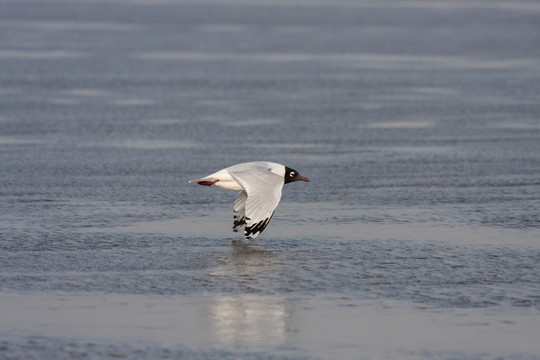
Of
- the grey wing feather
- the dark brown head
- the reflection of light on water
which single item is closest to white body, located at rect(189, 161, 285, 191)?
the grey wing feather

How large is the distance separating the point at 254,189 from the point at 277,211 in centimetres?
133

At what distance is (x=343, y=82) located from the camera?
20406 millimetres

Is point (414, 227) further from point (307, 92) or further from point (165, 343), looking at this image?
point (307, 92)

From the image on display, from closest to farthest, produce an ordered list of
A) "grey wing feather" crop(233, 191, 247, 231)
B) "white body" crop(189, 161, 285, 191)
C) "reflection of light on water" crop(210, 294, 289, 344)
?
"reflection of light on water" crop(210, 294, 289, 344) → "grey wing feather" crop(233, 191, 247, 231) → "white body" crop(189, 161, 285, 191)

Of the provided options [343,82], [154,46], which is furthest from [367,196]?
[154,46]

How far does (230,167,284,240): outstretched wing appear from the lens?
8933 mm

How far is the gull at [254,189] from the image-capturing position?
8.96 meters

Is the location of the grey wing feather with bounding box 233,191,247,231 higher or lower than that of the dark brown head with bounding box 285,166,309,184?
lower

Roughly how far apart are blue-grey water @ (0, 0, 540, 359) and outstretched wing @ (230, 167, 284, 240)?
0.23m

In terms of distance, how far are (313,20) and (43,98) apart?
75.3ft

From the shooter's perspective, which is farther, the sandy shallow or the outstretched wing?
the outstretched wing

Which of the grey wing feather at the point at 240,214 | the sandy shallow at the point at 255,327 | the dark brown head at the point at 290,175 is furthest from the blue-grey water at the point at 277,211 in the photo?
the dark brown head at the point at 290,175

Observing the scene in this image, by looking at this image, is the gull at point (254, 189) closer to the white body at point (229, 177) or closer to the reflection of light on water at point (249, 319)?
the white body at point (229, 177)

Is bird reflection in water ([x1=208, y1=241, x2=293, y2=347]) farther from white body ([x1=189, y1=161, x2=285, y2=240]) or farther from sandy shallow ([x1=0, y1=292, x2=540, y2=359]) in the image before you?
white body ([x1=189, y1=161, x2=285, y2=240])
